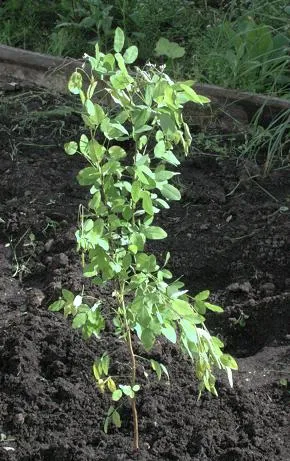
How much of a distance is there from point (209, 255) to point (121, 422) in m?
1.09

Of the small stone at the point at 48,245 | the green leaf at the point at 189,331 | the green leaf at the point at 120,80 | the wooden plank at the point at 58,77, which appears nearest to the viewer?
the green leaf at the point at 120,80

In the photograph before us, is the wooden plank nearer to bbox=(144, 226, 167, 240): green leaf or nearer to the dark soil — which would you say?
the dark soil

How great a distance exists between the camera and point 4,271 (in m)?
3.89

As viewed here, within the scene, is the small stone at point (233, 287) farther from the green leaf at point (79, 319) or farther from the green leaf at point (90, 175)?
the green leaf at point (90, 175)

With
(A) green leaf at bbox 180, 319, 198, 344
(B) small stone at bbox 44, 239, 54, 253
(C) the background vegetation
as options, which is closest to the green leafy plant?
(A) green leaf at bbox 180, 319, 198, 344

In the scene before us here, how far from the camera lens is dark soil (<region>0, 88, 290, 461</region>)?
2.96 m

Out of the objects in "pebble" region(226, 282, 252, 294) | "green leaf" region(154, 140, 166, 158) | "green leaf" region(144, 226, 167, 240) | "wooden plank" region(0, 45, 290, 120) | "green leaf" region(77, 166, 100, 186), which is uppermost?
"green leaf" region(154, 140, 166, 158)

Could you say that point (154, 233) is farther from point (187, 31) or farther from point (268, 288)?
point (187, 31)

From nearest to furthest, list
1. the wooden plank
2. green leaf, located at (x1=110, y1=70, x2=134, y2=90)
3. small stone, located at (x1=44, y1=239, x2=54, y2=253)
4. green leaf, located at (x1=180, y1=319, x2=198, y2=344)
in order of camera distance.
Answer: green leaf, located at (x1=110, y1=70, x2=134, y2=90)
green leaf, located at (x1=180, y1=319, x2=198, y2=344)
small stone, located at (x1=44, y1=239, x2=54, y2=253)
the wooden plank

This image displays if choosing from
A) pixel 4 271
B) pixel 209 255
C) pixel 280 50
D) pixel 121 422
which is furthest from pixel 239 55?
pixel 121 422

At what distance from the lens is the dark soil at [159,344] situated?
9.73ft

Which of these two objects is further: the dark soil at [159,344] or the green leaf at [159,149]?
the dark soil at [159,344]

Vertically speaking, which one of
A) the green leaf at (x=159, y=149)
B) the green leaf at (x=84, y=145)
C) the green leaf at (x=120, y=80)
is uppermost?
the green leaf at (x=120, y=80)

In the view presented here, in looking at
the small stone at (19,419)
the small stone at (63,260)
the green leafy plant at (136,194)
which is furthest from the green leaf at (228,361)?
the small stone at (63,260)
